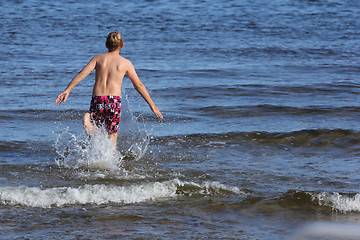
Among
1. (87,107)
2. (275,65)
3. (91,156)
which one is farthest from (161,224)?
(275,65)

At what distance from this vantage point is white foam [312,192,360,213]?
5.17m

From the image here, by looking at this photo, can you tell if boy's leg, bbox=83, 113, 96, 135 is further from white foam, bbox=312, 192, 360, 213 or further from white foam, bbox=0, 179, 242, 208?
white foam, bbox=312, 192, 360, 213

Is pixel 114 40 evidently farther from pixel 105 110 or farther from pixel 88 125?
pixel 88 125

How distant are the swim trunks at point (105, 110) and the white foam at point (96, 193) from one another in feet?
4.25

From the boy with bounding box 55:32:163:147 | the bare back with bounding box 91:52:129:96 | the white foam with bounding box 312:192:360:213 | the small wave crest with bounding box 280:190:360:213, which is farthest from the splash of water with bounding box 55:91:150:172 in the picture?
the white foam with bounding box 312:192:360:213

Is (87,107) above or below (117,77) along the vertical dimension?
below

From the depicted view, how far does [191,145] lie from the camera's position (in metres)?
7.65

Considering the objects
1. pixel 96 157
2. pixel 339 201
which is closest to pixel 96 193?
pixel 96 157

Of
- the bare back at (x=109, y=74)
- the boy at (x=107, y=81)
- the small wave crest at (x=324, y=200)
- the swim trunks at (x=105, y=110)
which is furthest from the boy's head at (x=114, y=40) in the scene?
the small wave crest at (x=324, y=200)

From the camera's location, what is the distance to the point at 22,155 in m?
6.95

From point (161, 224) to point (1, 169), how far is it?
2.49 m

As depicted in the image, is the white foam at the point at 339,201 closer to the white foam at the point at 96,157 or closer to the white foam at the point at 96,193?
the white foam at the point at 96,193

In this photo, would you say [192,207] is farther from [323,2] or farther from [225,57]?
[323,2]

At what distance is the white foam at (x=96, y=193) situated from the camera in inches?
204
